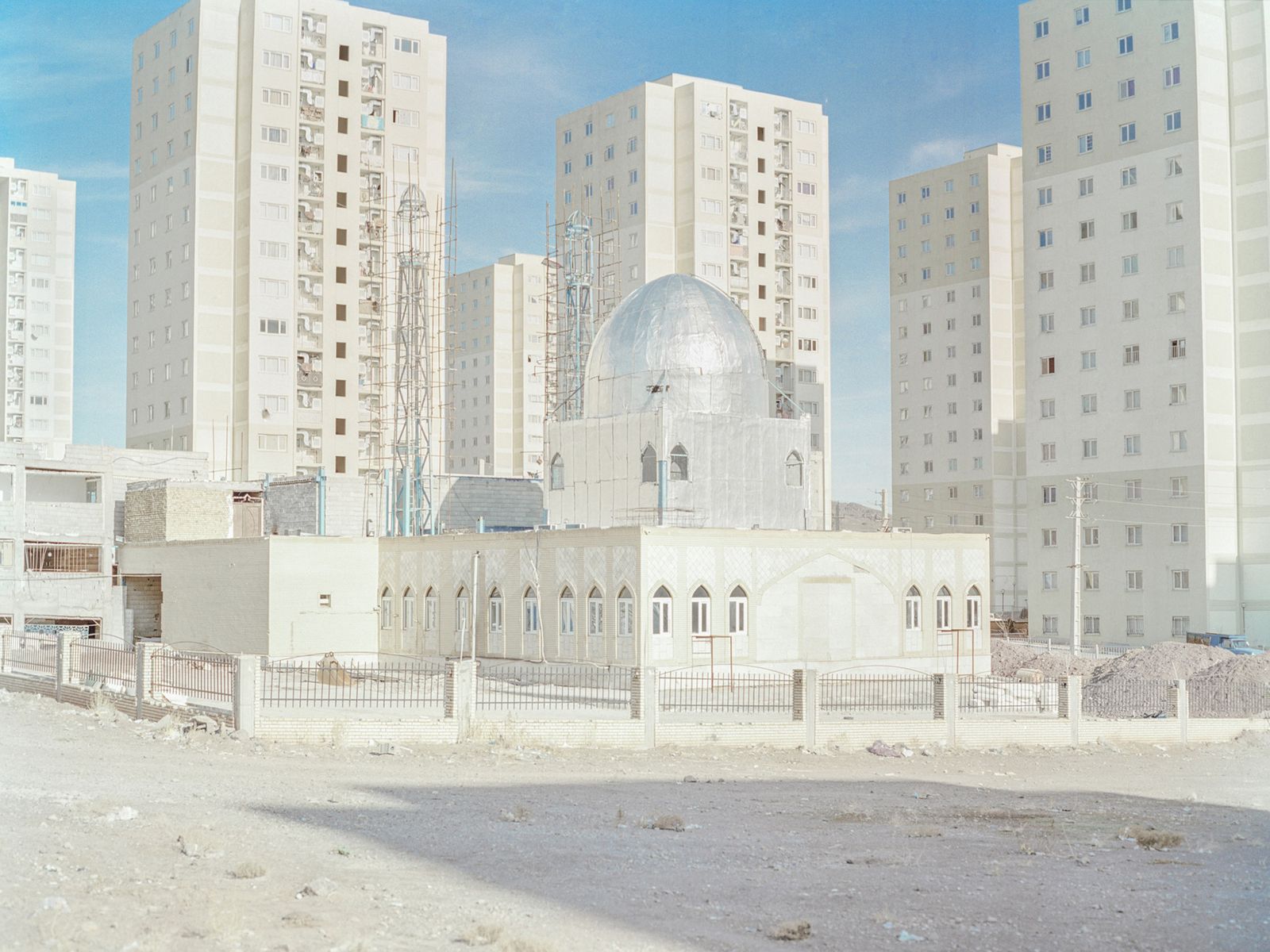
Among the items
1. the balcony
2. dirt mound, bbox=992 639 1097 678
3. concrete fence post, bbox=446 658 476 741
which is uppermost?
the balcony

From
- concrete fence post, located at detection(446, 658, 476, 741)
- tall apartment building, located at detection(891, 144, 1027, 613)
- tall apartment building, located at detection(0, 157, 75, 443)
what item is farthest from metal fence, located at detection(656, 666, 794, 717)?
tall apartment building, located at detection(0, 157, 75, 443)

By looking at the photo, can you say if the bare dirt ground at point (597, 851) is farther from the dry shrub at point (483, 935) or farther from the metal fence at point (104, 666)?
the metal fence at point (104, 666)

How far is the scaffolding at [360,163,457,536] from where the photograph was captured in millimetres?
48312

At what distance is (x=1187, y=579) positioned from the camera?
55906 millimetres

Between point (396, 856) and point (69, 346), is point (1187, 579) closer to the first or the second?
point (396, 856)

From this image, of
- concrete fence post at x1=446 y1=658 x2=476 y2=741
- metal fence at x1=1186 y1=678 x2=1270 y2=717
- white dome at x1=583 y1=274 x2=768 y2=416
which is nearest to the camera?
concrete fence post at x1=446 y1=658 x2=476 y2=741

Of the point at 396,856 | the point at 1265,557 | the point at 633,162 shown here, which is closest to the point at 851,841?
the point at 396,856

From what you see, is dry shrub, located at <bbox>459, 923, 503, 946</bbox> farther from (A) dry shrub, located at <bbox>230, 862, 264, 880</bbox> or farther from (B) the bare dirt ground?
(A) dry shrub, located at <bbox>230, 862, 264, 880</bbox>

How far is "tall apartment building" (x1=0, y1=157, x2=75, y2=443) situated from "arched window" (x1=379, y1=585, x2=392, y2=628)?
6994 cm

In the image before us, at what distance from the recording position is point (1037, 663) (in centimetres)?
4234

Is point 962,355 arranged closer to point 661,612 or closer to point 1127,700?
point 1127,700

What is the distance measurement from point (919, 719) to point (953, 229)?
225 ft

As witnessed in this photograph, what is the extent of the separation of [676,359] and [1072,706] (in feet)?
53.0

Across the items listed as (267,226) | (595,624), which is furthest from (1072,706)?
(267,226)
